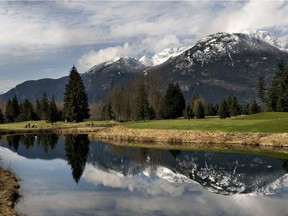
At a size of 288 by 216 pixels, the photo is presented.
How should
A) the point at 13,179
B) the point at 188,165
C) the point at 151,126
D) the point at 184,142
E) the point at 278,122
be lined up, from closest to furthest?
1. the point at 13,179
2. the point at 188,165
3. the point at 278,122
4. the point at 184,142
5. the point at 151,126

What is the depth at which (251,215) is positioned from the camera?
884 inches

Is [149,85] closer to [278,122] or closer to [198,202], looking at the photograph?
[278,122]

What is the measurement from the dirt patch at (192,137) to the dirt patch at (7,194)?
39285mm

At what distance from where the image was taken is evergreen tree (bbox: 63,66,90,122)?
12538cm

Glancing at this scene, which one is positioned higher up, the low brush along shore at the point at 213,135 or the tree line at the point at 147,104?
the tree line at the point at 147,104

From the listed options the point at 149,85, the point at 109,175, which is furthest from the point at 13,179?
the point at 149,85

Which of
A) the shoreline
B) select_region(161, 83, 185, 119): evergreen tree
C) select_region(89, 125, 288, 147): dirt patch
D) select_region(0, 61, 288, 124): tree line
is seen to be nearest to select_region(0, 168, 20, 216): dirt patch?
the shoreline

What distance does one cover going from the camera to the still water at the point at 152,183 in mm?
24578

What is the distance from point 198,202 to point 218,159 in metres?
23.3

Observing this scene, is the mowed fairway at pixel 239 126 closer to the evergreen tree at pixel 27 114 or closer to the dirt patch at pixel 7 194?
the dirt patch at pixel 7 194

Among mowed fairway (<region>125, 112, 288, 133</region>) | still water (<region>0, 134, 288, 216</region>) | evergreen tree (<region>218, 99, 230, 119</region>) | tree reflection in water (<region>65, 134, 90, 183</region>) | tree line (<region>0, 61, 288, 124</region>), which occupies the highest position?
tree line (<region>0, 61, 288, 124</region>)

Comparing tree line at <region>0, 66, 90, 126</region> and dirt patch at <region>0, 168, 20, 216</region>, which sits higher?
tree line at <region>0, 66, 90, 126</region>

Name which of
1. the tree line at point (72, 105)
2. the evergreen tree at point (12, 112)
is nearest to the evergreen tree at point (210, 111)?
the tree line at point (72, 105)

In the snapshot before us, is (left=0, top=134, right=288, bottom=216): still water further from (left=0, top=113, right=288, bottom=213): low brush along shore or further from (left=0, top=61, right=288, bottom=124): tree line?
(left=0, top=61, right=288, bottom=124): tree line
